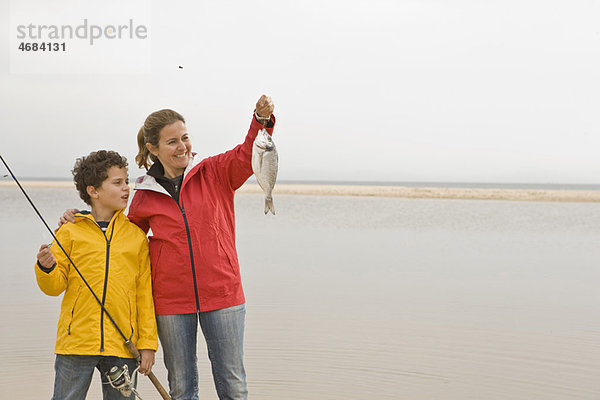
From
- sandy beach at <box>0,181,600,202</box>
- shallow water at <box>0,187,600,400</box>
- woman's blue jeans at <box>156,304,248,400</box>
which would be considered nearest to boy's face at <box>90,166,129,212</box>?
woman's blue jeans at <box>156,304,248,400</box>

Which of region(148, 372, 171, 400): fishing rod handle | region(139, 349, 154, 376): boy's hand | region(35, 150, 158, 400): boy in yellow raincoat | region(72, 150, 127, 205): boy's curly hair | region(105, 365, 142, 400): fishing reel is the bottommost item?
region(148, 372, 171, 400): fishing rod handle

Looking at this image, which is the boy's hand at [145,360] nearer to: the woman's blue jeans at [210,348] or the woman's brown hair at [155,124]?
the woman's blue jeans at [210,348]

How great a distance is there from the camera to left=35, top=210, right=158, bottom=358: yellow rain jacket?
2.67 metres

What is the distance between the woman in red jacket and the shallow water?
1.51 metres

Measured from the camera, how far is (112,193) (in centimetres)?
288

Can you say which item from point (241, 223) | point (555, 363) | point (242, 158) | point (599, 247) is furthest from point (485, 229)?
point (242, 158)

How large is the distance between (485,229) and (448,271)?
6.75 metres

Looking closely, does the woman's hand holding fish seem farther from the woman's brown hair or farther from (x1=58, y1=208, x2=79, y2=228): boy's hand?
(x1=58, y1=208, x2=79, y2=228): boy's hand

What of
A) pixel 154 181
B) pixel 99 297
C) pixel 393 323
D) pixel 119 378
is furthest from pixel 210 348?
pixel 393 323

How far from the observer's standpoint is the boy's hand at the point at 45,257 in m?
2.55

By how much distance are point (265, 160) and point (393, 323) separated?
364 centimetres

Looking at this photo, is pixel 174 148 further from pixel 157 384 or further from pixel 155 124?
pixel 157 384

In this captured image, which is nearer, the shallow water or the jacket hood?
the jacket hood

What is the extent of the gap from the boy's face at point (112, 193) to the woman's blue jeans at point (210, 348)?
0.58 m
